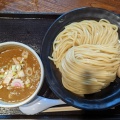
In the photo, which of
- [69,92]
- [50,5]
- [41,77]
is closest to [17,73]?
[41,77]

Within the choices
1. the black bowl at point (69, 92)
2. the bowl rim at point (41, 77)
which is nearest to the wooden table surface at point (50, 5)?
the black bowl at point (69, 92)

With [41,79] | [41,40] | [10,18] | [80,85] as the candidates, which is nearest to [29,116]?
[41,79]

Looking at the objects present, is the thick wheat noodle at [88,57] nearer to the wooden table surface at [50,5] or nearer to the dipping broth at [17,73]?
the dipping broth at [17,73]

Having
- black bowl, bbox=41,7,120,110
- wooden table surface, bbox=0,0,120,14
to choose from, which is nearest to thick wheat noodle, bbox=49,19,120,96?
black bowl, bbox=41,7,120,110

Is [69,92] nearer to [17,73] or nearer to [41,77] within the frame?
[41,77]

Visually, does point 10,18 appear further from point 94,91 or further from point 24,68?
point 94,91
